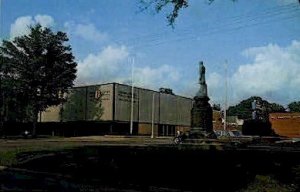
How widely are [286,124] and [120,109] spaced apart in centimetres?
2802

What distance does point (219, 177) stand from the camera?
1412 cm

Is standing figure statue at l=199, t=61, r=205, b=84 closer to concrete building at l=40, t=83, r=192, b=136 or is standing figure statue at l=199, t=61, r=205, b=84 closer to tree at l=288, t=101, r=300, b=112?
concrete building at l=40, t=83, r=192, b=136

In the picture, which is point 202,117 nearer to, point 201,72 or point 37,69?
Answer: point 201,72

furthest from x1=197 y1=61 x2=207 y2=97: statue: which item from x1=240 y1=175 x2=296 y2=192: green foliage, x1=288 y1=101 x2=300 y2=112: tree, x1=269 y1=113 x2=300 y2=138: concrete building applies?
x1=288 y1=101 x2=300 y2=112: tree

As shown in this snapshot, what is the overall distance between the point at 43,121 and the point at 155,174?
7199 cm

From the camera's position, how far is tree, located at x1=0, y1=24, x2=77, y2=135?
66.2 m

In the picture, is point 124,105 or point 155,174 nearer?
point 155,174

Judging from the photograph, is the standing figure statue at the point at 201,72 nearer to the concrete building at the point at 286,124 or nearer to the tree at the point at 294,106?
the concrete building at the point at 286,124

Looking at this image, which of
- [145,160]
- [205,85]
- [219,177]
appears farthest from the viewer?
[205,85]

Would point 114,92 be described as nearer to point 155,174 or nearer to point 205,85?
point 205,85

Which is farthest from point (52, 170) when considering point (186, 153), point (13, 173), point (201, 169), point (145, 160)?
point (201, 169)

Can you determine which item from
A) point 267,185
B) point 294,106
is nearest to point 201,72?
point 267,185

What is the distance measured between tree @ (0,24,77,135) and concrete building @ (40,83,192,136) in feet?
24.4

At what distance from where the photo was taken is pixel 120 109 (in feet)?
245
